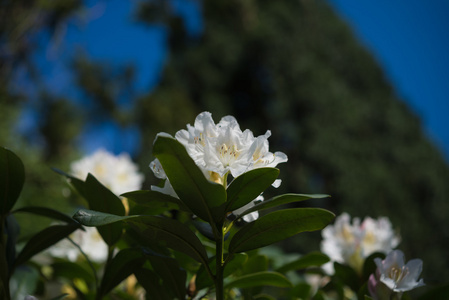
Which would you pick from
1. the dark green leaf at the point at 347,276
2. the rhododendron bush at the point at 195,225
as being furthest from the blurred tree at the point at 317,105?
the rhododendron bush at the point at 195,225

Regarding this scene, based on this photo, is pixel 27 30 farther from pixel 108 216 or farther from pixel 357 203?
pixel 108 216

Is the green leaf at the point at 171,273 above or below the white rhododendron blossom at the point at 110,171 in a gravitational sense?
below

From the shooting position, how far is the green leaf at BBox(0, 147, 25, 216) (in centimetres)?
52

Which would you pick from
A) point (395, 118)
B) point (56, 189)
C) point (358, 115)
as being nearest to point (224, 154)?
point (56, 189)

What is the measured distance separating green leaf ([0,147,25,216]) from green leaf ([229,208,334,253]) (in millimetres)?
293

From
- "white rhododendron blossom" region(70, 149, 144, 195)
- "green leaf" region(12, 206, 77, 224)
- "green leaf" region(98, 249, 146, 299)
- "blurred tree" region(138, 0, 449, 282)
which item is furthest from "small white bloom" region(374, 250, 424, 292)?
"blurred tree" region(138, 0, 449, 282)

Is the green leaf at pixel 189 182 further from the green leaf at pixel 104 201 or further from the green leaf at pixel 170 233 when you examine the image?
the green leaf at pixel 104 201

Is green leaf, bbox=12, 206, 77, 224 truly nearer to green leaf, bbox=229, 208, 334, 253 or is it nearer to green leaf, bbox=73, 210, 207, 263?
green leaf, bbox=73, 210, 207, 263

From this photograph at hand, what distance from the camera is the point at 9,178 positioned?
53 centimetres

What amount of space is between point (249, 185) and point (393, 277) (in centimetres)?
27

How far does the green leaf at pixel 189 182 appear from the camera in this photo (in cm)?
42

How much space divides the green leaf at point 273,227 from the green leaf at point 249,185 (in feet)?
0.11

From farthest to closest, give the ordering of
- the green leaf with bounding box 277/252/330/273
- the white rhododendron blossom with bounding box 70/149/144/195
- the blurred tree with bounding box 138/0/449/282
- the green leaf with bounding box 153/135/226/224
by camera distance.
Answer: the blurred tree with bounding box 138/0/449/282 < the white rhododendron blossom with bounding box 70/149/144/195 < the green leaf with bounding box 277/252/330/273 < the green leaf with bounding box 153/135/226/224

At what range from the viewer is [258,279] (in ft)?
1.95
